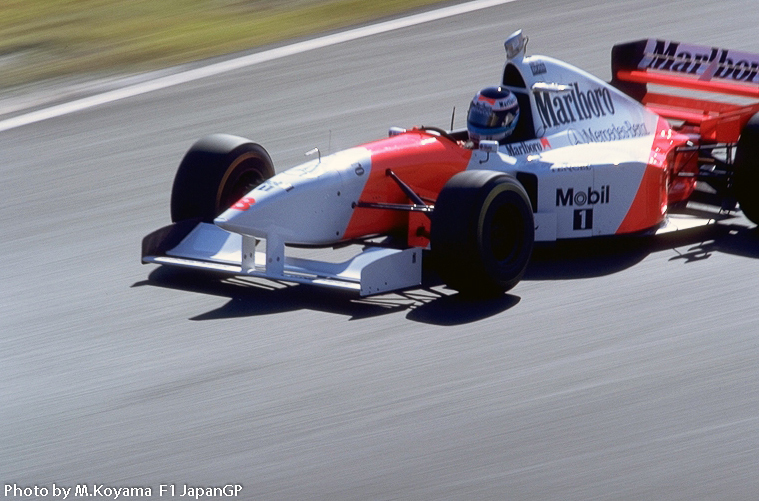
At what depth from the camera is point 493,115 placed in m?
7.68

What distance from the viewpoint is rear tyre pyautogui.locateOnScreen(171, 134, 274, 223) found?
24.9 ft

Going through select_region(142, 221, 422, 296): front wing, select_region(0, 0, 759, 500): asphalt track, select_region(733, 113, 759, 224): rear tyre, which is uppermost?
select_region(733, 113, 759, 224): rear tyre

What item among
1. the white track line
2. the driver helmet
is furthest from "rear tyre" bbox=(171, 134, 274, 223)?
the white track line

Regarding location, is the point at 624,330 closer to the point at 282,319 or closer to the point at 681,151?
the point at 282,319

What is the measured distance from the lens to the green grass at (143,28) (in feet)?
46.7

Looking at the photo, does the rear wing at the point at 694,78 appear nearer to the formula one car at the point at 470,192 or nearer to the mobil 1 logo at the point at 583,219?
the formula one car at the point at 470,192

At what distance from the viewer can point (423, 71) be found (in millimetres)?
13359

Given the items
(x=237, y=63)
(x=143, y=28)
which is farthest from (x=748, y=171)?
(x=143, y=28)

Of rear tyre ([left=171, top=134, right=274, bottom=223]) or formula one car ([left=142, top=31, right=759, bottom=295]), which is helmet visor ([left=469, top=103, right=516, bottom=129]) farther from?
rear tyre ([left=171, top=134, right=274, bottom=223])

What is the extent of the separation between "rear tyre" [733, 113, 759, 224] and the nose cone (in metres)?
2.49

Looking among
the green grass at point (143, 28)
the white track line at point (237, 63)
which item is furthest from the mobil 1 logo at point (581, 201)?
the green grass at point (143, 28)

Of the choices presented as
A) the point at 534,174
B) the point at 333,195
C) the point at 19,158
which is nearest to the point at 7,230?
the point at 19,158

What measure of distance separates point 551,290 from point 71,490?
322cm

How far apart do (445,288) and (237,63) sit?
771cm
